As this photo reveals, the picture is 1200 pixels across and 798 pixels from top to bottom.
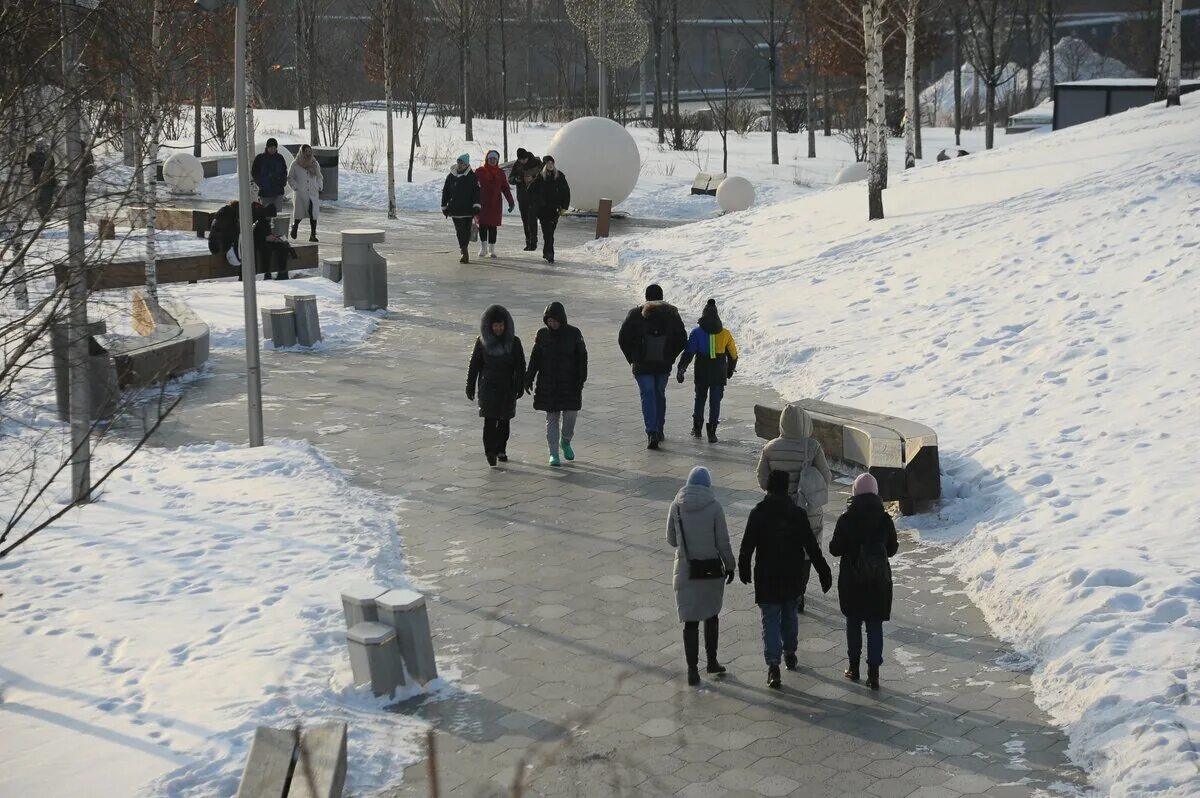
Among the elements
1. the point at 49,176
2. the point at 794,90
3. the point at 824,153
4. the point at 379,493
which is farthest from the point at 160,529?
the point at 794,90

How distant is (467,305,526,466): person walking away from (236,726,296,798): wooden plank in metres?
5.84

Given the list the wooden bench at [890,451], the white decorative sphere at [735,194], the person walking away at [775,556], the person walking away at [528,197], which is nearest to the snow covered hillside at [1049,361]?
the wooden bench at [890,451]

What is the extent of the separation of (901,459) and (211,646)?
5365 millimetres

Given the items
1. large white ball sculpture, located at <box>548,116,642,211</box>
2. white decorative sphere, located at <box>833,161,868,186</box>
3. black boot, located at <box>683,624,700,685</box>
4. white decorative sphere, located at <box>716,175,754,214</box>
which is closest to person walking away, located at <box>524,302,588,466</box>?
black boot, located at <box>683,624,700,685</box>

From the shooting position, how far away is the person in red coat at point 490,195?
24.3m

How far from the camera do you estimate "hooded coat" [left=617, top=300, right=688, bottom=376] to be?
12828 mm

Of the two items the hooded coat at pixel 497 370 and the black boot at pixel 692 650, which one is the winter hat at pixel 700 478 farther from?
the hooded coat at pixel 497 370

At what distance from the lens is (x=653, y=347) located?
12.9 m

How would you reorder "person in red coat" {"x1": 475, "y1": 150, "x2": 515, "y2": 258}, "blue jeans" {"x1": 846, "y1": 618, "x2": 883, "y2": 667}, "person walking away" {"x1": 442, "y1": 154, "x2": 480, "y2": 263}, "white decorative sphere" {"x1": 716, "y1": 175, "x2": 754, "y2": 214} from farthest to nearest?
"white decorative sphere" {"x1": 716, "y1": 175, "x2": 754, "y2": 214}
"person in red coat" {"x1": 475, "y1": 150, "x2": 515, "y2": 258}
"person walking away" {"x1": 442, "y1": 154, "x2": 480, "y2": 263}
"blue jeans" {"x1": 846, "y1": 618, "x2": 883, "y2": 667}

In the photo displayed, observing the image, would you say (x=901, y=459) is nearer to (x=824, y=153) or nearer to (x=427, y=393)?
(x=427, y=393)

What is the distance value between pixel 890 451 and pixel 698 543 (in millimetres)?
3385

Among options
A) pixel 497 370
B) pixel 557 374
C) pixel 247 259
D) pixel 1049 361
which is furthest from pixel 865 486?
pixel 247 259

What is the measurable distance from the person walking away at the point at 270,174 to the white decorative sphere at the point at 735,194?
1194 cm

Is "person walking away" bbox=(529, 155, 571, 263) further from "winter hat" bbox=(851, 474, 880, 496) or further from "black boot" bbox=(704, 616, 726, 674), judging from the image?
"winter hat" bbox=(851, 474, 880, 496)
